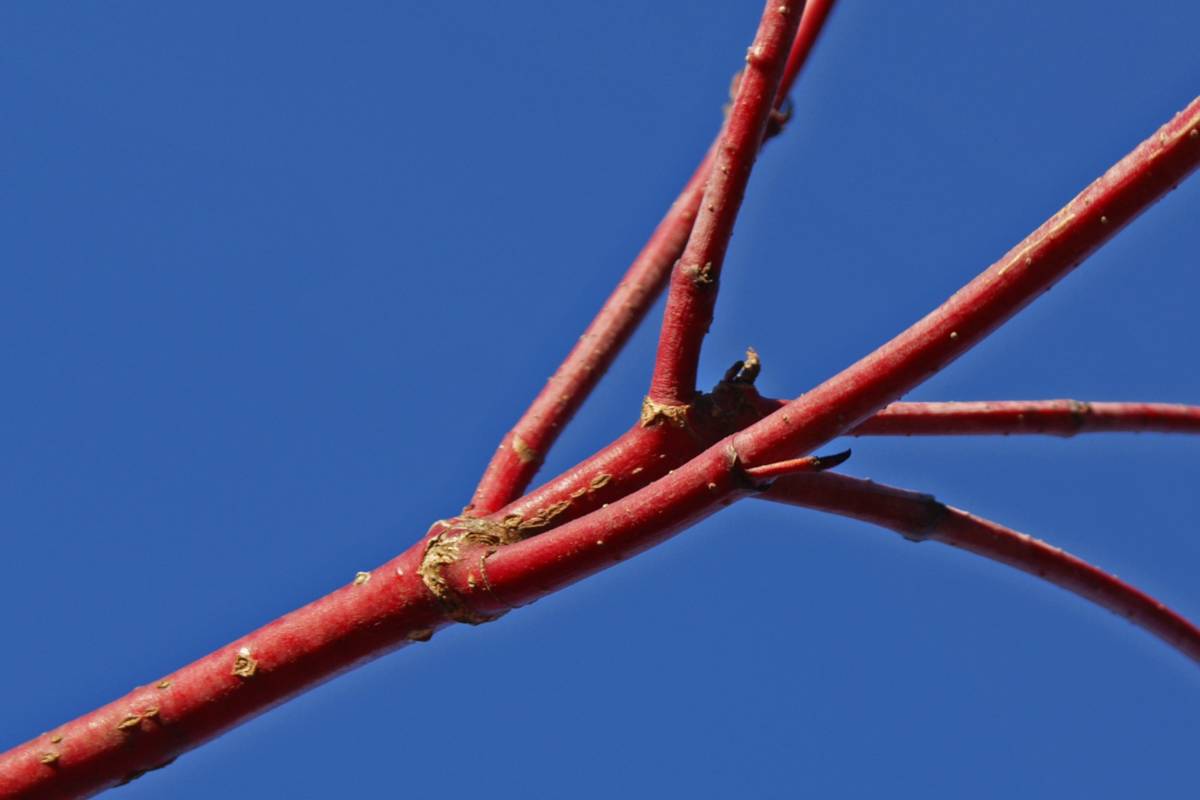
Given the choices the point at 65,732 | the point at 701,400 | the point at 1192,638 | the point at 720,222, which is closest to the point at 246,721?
the point at 65,732

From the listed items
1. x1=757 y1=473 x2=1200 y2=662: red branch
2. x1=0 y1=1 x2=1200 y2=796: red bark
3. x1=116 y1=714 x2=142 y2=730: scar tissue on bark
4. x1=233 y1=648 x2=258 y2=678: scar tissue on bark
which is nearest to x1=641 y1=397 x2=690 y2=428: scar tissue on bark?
x1=0 y1=1 x2=1200 y2=796: red bark

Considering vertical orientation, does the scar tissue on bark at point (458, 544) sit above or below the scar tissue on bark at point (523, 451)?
below

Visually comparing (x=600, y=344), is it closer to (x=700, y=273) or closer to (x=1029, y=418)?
(x=700, y=273)

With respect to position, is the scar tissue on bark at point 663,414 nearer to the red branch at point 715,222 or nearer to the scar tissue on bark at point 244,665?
the red branch at point 715,222

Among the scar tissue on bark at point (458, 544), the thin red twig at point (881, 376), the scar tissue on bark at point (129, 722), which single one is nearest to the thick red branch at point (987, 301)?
the thin red twig at point (881, 376)

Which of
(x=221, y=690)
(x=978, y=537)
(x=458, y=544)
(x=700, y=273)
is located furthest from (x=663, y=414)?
(x=221, y=690)
